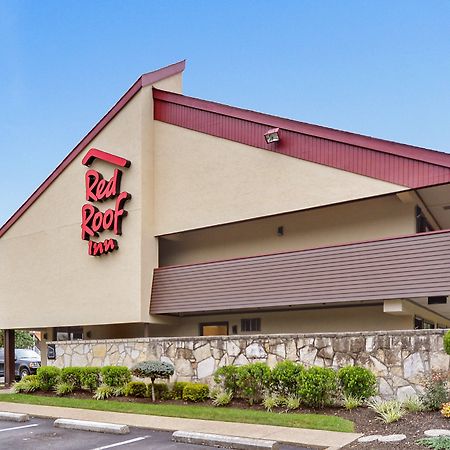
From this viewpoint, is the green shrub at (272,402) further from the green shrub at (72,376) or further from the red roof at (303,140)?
the red roof at (303,140)

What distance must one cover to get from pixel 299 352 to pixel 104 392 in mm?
5911

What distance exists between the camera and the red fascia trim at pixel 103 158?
2264 centimetres

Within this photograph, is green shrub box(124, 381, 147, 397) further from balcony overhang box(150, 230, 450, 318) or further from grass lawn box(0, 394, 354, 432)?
balcony overhang box(150, 230, 450, 318)

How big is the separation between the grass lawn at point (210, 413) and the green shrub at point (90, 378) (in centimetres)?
87

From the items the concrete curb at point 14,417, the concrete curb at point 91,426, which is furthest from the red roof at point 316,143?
the concrete curb at point 14,417

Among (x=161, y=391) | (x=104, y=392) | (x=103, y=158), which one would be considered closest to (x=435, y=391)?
(x=161, y=391)

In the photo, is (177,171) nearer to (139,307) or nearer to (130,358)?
(139,307)

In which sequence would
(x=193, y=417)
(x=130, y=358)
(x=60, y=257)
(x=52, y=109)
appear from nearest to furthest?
(x=193, y=417)
(x=130, y=358)
(x=60, y=257)
(x=52, y=109)

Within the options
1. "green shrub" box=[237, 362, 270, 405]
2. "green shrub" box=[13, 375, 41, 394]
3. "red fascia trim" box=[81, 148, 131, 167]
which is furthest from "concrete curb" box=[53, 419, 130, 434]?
"red fascia trim" box=[81, 148, 131, 167]

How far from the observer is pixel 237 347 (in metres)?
15.5

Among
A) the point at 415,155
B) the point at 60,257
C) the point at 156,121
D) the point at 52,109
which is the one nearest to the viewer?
the point at 415,155

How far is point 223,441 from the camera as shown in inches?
407

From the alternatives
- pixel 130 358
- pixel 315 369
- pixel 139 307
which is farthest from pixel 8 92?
pixel 315 369

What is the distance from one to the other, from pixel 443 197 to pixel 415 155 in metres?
2.68
